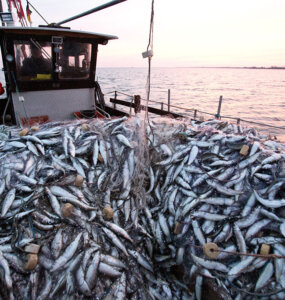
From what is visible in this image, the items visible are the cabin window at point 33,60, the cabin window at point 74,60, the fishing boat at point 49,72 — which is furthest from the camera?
the cabin window at point 74,60

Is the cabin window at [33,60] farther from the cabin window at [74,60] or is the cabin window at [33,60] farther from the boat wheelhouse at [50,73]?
the cabin window at [74,60]

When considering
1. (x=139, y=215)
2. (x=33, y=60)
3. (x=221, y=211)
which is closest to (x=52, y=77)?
(x=33, y=60)

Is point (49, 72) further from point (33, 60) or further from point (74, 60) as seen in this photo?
point (74, 60)

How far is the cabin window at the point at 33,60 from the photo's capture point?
7903mm

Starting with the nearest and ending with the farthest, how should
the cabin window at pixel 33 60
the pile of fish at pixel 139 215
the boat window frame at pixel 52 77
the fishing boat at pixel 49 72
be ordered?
the pile of fish at pixel 139 215 → the boat window frame at pixel 52 77 → the fishing boat at pixel 49 72 → the cabin window at pixel 33 60

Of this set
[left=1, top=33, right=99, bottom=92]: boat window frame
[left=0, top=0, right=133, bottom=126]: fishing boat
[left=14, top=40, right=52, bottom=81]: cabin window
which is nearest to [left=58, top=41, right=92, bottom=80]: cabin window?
[left=0, top=0, right=133, bottom=126]: fishing boat

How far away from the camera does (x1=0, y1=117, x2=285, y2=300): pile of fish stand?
3.45 metres

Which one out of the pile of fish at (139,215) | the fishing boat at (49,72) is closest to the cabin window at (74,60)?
the fishing boat at (49,72)

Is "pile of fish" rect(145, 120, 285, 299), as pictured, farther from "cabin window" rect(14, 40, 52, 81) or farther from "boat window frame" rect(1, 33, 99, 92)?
"cabin window" rect(14, 40, 52, 81)

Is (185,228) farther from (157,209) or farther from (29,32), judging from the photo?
(29,32)

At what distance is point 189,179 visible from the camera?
15.2 ft

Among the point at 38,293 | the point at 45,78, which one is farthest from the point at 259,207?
the point at 45,78

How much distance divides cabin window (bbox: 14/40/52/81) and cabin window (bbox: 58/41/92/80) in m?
0.45

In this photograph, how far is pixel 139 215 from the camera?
457 cm
